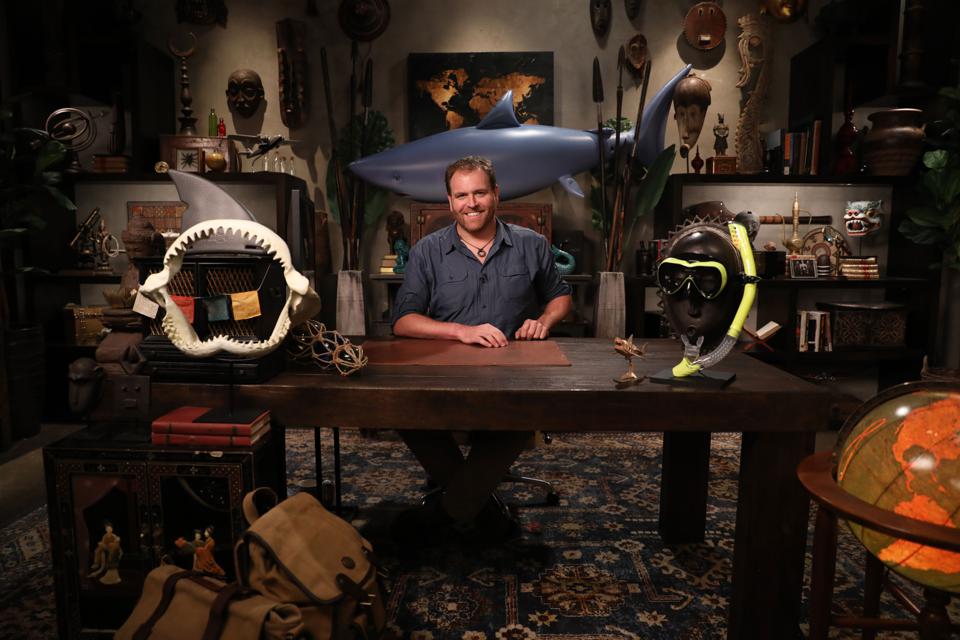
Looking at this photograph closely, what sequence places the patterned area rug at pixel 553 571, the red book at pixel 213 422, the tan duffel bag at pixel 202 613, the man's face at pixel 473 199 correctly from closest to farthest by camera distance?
1. the tan duffel bag at pixel 202 613
2. the red book at pixel 213 422
3. the patterned area rug at pixel 553 571
4. the man's face at pixel 473 199

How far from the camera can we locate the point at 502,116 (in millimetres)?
3965

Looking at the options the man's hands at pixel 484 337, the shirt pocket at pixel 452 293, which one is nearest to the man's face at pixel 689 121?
the shirt pocket at pixel 452 293

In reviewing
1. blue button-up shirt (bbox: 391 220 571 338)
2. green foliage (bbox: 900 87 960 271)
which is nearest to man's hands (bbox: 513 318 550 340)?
blue button-up shirt (bbox: 391 220 571 338)

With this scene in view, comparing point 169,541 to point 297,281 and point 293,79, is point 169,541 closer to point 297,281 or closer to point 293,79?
point 297,281

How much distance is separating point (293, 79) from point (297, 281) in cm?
308

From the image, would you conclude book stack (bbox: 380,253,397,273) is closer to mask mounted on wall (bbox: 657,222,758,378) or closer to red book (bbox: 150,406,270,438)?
red book (bbox: 150,406,270,438)

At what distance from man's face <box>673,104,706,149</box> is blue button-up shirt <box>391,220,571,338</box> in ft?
6.44

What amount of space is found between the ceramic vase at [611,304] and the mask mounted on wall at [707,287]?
231 cm

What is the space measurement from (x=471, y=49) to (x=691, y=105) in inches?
61.0

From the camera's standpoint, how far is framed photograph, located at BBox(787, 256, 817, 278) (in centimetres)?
397

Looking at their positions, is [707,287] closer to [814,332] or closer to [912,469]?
[912,469]

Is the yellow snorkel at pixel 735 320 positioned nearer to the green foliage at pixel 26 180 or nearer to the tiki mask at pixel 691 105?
the tiki mask at pixel 691 105

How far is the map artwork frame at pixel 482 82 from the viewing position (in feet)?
14.0

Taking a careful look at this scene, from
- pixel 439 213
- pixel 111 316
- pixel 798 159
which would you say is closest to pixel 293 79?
pixel 439 213
